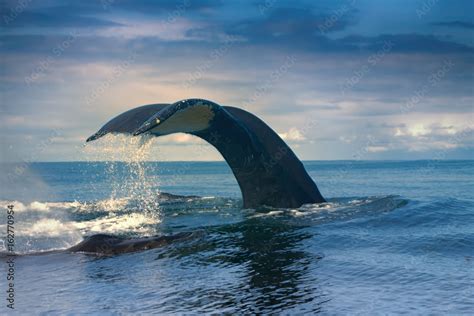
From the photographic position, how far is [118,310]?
8.74 m

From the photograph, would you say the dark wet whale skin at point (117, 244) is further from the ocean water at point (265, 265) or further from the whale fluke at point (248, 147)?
the whale fluke at point (248, 147)

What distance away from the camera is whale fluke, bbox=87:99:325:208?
15172mm

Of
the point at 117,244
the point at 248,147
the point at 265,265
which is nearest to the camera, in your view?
the point at 265,265

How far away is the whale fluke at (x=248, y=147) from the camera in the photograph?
1517cm

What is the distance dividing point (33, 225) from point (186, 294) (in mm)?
10990

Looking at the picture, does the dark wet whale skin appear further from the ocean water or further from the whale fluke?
the whale fluke

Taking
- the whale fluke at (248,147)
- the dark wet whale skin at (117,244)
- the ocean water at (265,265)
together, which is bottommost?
the ocean water at (265,265)

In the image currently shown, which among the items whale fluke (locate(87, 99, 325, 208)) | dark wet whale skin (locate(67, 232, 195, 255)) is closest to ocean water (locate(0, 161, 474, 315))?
dark wet whale skin (locate(67, 232, 195, 255))

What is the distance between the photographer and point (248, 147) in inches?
699

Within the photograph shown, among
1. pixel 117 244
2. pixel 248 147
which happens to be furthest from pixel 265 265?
pixel 248 147

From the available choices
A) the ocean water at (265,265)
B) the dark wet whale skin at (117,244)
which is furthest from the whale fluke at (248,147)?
the dark wet whale skin at (117,244)

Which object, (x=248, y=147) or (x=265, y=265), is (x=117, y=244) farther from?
(x=248, y=147)

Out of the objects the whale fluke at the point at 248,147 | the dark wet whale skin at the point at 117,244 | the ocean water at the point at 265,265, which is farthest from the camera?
the whale fluke at the point at 248,147

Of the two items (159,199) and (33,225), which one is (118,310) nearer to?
(33,225)
